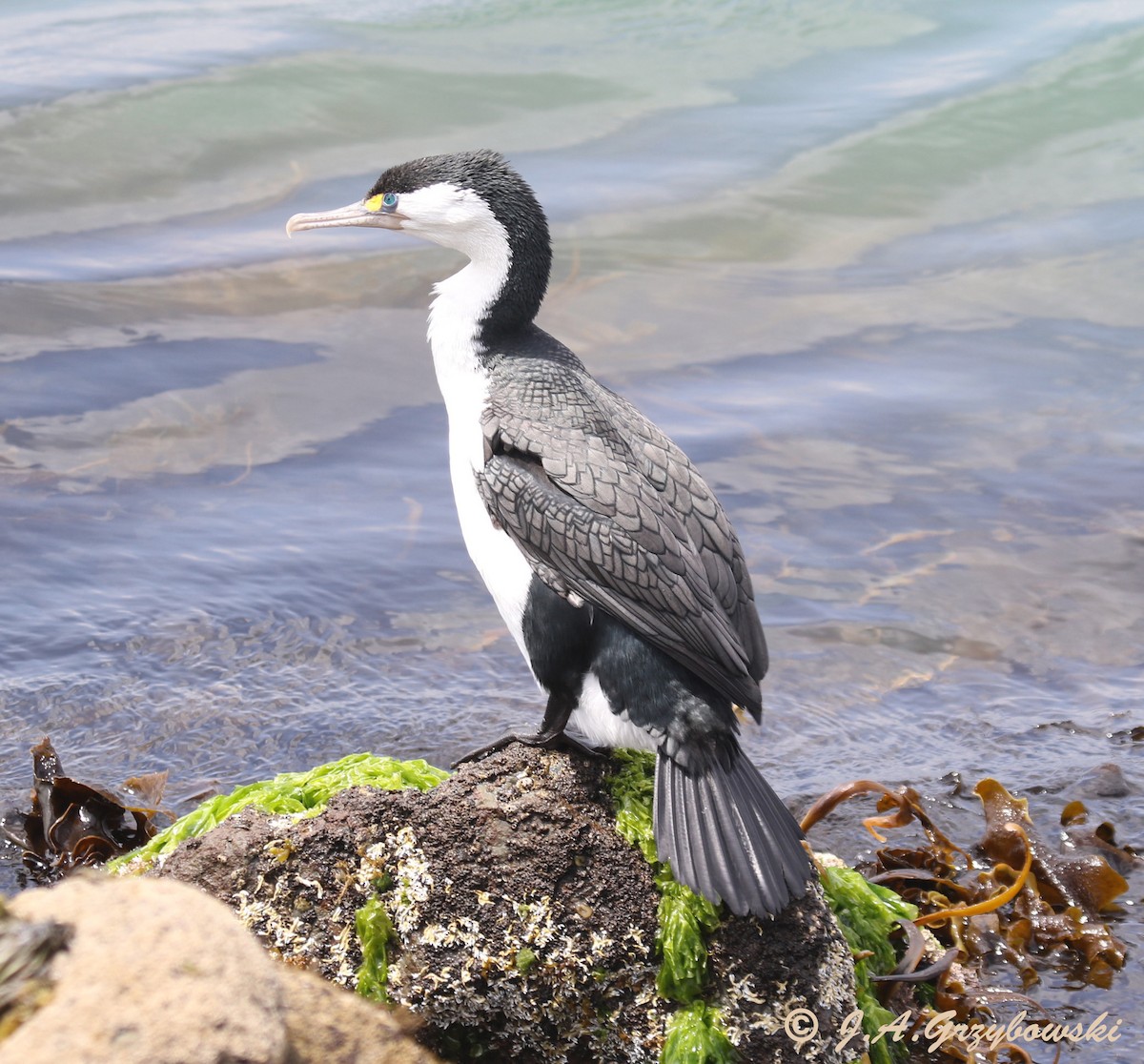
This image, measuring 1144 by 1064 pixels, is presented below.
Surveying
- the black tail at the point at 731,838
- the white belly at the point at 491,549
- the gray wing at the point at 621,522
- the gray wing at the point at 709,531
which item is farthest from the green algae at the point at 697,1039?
the white belly at the point at 491,549

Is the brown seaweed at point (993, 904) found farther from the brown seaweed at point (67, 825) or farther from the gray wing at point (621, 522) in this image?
the brown seaweed at point (67, 825)

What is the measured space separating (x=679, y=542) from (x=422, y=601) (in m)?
2.70

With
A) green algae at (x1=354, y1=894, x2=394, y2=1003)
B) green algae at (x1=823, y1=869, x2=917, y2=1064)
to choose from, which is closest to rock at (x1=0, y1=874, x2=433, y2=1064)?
green algae at (x1=354, y1=894, x2=394, y2=1003)

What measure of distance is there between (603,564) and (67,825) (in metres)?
1.76

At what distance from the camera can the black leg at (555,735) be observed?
3.46m

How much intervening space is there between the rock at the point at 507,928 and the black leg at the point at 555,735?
286 mm

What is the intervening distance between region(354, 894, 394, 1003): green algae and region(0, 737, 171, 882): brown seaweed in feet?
3.97

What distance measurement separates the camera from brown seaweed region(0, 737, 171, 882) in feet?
12.9

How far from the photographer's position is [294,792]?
354 centimetres

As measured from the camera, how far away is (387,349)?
8.38m

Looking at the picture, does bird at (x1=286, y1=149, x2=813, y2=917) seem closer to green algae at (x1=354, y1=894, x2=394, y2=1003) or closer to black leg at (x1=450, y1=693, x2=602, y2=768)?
black leg at (x1=450, y1=693, x2=602, y2=768)

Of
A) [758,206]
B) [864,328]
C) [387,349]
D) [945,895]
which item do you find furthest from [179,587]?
[758,206]

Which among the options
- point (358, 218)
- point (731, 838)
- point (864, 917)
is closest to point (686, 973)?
point (731, 838)

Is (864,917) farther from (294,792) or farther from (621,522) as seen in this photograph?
(294,792)
